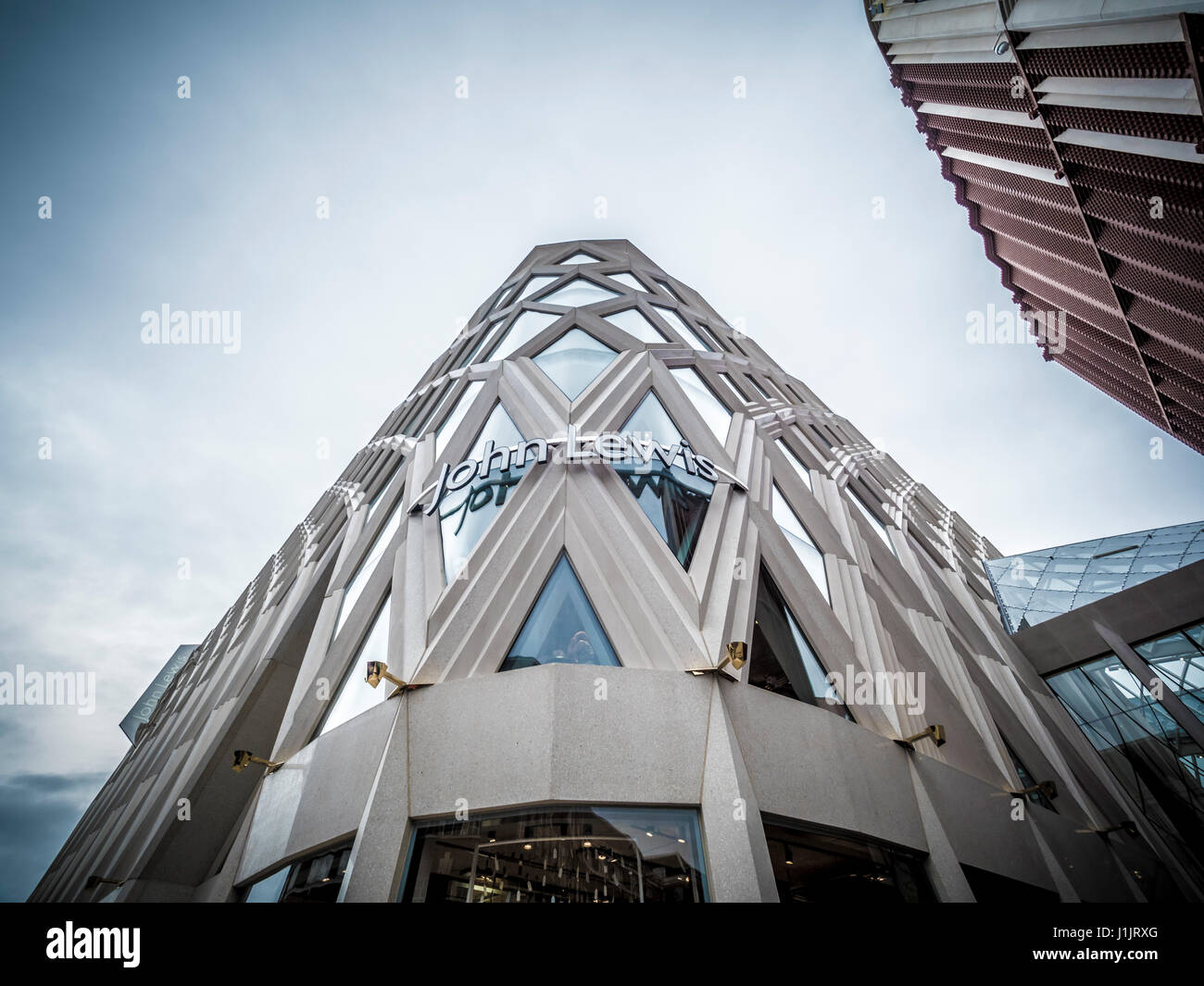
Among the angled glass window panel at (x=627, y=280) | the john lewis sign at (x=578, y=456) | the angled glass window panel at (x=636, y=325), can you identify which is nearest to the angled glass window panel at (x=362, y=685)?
the john lewis sign at (x=578, y=456)

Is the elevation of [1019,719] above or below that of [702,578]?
below

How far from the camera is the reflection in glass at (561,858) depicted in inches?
347

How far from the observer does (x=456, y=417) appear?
63.9 ft

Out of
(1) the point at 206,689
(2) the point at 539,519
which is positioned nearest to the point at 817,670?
(2) the point at 539,519

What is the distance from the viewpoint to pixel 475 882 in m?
8.95

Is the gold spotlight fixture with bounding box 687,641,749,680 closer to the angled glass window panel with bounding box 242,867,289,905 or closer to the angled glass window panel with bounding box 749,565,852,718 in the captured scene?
the angled glass window panel with bounding box 749,565,852,718

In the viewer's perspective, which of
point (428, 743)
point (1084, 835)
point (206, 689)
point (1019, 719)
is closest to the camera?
point (428, 743)

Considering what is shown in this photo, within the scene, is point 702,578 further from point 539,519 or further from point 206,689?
point 206,689

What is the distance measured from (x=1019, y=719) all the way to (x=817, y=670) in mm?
9362

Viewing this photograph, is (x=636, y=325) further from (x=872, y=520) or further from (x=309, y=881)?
(x=309, y=881)

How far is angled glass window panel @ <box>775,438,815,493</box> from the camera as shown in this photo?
803 inches

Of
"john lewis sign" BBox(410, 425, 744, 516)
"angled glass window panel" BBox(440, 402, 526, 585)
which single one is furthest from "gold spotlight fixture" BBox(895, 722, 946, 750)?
"angled glass window panel" BBox(440, 402, 526, 585)

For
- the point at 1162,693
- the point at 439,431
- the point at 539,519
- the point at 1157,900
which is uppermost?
the point at 439,431

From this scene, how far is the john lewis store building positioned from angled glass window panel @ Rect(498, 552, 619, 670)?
0.05 m
